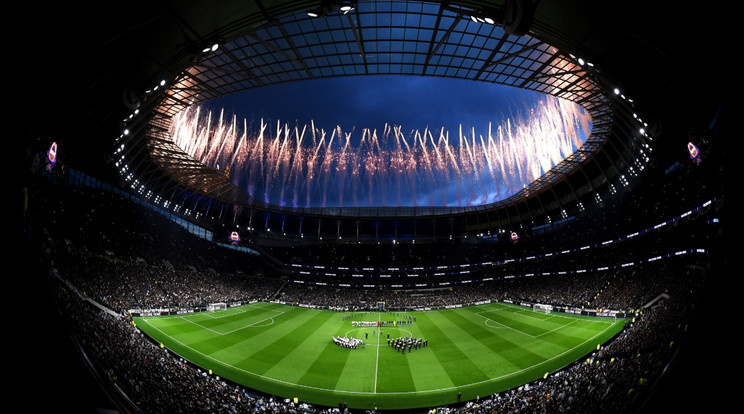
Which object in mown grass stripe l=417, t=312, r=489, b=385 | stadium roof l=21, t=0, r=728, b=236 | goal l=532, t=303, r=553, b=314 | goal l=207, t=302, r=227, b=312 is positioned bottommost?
goal l=207, t=302, r=227, b=312

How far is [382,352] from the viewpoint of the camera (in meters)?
30.3

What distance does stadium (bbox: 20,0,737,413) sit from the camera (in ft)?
38.9

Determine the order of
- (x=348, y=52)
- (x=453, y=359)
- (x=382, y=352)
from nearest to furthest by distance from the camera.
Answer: (x=348, y=52), (x=453, y=359), (x=382, y=352)

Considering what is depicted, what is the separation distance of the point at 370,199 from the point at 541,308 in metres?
43.2

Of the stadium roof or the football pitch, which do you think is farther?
the football pitch

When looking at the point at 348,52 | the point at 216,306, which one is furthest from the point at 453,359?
the point at 216,306

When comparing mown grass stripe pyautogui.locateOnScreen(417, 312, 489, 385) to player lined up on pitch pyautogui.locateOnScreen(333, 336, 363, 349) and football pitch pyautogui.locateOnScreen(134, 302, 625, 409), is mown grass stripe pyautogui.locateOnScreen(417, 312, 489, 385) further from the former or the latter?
player lined up on pitch pyautogui.locateOnScreen(333, 336, 363, 349)

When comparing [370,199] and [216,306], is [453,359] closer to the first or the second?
[216,306]

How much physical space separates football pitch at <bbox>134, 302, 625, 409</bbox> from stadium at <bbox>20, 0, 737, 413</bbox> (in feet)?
0.97

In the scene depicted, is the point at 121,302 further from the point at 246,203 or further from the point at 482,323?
the point at 482,323

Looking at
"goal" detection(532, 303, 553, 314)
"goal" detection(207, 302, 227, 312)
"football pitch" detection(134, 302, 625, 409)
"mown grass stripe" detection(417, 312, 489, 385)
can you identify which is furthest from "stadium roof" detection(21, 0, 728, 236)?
"goal" detection(207, 302, 227, 312)

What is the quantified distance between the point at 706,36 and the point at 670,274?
35.1m

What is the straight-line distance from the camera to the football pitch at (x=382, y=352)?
22.0 metres

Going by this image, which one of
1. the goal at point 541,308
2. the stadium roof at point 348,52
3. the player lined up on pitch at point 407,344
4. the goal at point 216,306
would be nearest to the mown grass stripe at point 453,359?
the player lined up on pitch at point 407,344
